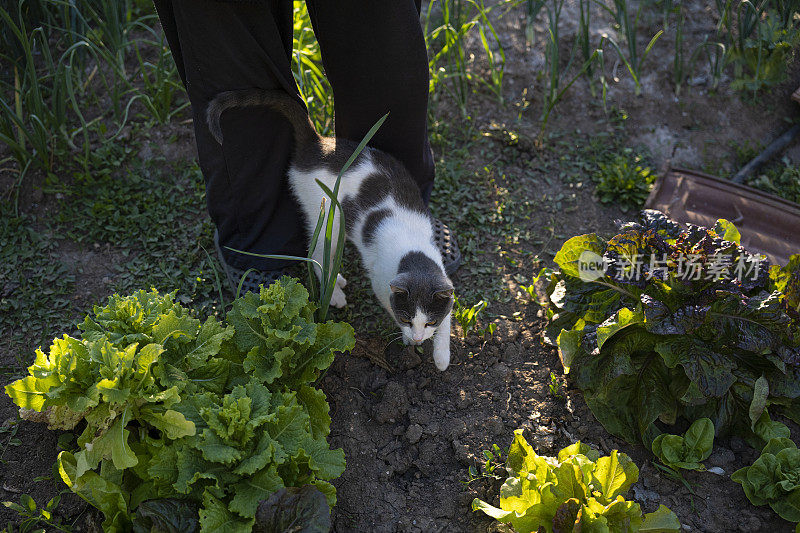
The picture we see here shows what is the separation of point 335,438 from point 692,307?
1.38m

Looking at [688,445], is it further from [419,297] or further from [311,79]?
[311,79]

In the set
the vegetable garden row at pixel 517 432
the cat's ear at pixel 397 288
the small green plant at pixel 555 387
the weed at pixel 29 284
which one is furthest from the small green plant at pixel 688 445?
the weed at pixel 29 284

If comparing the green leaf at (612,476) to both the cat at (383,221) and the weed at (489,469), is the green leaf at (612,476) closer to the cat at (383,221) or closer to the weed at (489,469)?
the weed at (489,469)

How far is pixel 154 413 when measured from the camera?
6.29 ft

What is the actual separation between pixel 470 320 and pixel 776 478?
4.00 feet

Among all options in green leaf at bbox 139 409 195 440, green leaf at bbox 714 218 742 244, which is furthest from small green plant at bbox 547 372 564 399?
green leaf at bbox 139 409 195 440

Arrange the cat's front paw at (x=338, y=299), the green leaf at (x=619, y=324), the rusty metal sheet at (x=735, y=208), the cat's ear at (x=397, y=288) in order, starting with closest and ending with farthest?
1. the green leaf at (x=619, y=324)
2. the cat's ear at (x=397, y=288)
3. the cat's front paw at (x=338, y=299)
4. the rusty metal sheet at (x=735, y=208)

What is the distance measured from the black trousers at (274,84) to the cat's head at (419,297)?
528 millimetres

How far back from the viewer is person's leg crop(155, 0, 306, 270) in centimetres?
210

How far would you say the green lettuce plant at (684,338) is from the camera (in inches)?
86.2

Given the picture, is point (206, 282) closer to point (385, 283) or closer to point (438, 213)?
point (385, 283)

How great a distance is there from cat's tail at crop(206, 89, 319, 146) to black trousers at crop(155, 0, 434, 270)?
31 mm

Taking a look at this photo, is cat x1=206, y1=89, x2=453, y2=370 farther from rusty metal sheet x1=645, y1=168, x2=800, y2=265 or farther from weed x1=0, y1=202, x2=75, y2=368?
rusty metal sheet x1=645, y1=168, x2=800, y2=265

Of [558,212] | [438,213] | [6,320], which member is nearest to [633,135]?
[558,212]
